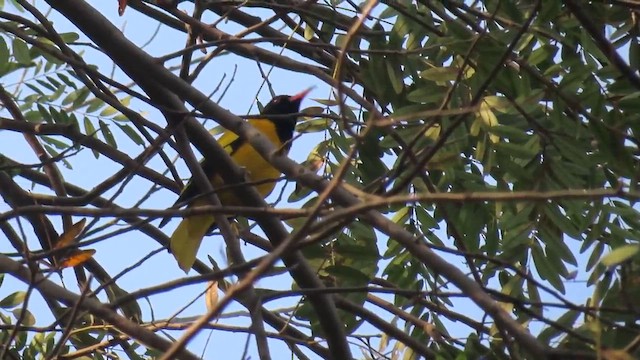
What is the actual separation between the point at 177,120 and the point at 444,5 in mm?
895

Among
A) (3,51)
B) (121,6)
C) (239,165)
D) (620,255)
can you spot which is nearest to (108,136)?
(3,51)

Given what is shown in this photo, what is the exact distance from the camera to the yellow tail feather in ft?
11.2

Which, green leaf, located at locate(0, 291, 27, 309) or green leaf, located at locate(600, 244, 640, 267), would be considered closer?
green leaf, located at locate(600, 244, 640, 267)

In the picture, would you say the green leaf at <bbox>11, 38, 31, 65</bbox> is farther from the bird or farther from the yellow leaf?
the yellow leaf

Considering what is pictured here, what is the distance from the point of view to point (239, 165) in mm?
3029

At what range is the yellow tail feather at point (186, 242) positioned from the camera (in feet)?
11.2

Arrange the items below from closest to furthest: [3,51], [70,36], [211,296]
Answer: [211,296] < [3,51] < [70,36]

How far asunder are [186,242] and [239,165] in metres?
0.58

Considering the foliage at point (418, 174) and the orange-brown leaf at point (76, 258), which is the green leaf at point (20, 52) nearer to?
the foliage at point (418, 174)

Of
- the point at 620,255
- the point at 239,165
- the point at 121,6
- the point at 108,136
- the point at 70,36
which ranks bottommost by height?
the point at 620,255

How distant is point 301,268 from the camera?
2.38 metres

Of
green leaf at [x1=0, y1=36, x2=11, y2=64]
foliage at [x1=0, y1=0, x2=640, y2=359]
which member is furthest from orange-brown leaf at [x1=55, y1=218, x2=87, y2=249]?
green leaf at [x1=0, y1=36, x2=11, y2=64]

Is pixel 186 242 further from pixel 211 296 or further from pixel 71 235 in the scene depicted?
pixel 71 235

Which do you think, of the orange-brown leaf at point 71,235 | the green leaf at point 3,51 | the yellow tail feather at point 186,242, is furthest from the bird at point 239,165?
the green leaf at point 3,51
